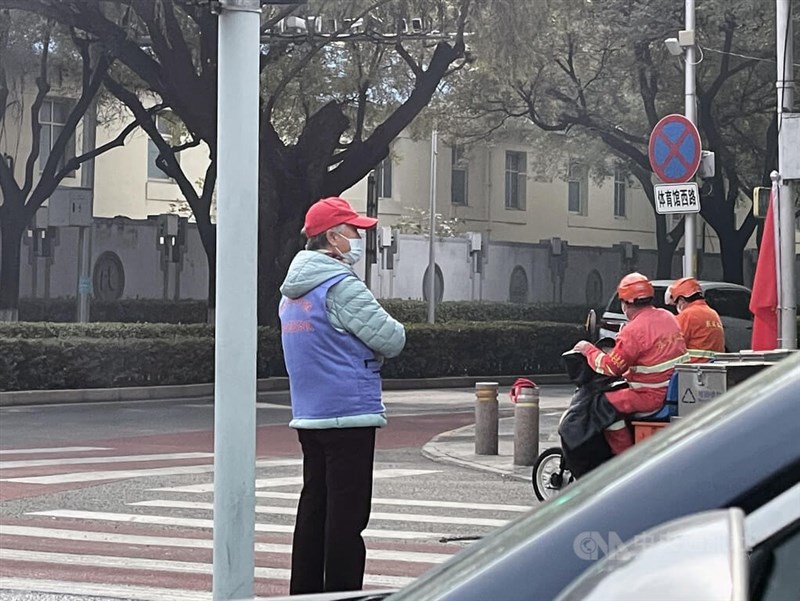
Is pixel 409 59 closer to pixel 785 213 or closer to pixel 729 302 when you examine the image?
pixel 729 302

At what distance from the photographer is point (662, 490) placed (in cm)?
148

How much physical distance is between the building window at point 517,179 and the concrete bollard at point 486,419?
39.2m

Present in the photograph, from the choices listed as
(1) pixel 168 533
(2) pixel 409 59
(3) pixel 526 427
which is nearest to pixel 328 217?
(1) pixel 168 533

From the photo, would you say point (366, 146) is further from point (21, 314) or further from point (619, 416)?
point (619, 416)

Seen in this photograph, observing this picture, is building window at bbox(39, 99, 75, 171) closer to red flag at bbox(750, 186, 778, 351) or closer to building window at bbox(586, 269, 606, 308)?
building window at bbox(586, 269, 606, 308)

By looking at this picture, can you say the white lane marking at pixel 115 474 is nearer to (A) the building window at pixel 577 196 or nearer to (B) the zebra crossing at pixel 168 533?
(B) the zebra crossing at pixel 168 533

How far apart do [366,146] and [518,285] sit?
20.7 meters

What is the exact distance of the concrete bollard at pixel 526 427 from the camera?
14.4 metres

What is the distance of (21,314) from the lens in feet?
127

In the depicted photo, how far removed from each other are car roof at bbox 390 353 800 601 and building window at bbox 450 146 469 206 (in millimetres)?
50697

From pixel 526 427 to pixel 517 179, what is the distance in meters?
40.9

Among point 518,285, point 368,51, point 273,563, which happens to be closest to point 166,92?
point 368,51

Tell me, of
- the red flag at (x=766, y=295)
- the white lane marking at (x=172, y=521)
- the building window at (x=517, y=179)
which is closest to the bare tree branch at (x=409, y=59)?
the red flag at (x=766, y=295)

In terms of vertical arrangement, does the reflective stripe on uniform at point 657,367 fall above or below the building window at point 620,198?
below
